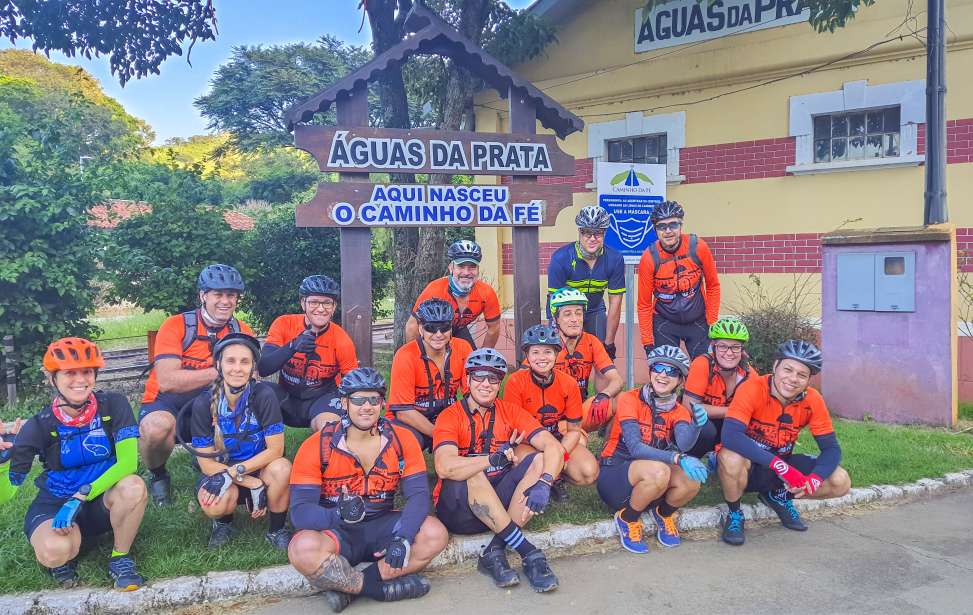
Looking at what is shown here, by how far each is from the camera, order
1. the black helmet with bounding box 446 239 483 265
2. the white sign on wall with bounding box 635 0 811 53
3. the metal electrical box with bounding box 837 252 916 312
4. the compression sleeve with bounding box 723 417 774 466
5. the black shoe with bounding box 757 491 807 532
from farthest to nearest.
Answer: the white sign on wall with bounding box 635 0 811 53 < the metal electrical box with bounding box 837 252 916 312 < the black helmet with bounding box 446 239 483 265 < the black shoe with bounding box 757 491 807 532 < the compression sleeve with bounding box 723 417 774 466

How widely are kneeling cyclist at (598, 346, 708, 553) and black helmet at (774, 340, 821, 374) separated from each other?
71 centimetres

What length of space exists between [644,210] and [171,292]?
637cm

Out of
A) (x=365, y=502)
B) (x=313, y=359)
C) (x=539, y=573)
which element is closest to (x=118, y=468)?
(x=365, y=502)

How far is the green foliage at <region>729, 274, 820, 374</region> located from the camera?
9.02 m

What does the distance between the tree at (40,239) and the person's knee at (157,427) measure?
4.06 m

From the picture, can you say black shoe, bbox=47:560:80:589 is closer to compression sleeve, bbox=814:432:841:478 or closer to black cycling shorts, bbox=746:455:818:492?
black cycling shorts, bbox=746:455:818:492

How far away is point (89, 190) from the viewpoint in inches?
344

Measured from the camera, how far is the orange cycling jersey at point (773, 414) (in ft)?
16.0

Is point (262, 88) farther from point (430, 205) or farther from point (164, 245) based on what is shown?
point (430, 205)

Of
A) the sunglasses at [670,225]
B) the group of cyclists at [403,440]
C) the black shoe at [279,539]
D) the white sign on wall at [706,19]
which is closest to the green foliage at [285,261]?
the group of cyclists at [403,440]

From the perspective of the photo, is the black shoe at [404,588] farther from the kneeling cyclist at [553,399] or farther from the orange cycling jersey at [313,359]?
the orange cycling jersey at [313,359]

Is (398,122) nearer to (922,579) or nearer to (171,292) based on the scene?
(171,292)

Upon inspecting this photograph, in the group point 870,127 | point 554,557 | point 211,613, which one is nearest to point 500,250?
point 870,127

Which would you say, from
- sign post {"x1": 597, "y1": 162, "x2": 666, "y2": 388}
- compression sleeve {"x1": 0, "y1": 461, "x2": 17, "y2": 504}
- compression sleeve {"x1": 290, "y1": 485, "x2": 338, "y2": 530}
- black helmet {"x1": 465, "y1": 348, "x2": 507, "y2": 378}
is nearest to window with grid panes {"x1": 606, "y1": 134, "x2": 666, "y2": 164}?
sign post {"x1": 597, "y1": 162, "x2": 666, "y2": 388}
